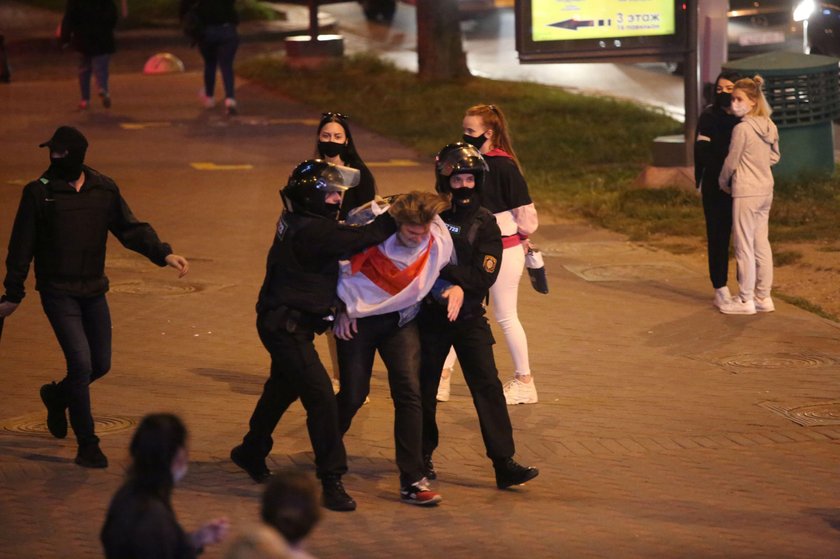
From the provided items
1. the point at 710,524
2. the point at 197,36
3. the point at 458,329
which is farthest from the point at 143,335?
the point at 197,36

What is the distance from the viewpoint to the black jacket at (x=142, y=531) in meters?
4.56

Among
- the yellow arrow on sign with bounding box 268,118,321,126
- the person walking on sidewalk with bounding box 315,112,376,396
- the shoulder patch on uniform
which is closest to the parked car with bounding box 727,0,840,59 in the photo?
the yellow arrow on sign with bounding box 268,118,321,126

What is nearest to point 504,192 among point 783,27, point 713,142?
point 713,142

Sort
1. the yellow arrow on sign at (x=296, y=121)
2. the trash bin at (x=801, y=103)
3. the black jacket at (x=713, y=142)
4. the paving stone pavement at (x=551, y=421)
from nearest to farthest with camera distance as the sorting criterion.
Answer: the paving stone pavement at (x=551, y=421), the black jacket at (x=713, y=142), the trash bin at (x=801, y=103), the yellow arrow on sign at (x=296, y=121)

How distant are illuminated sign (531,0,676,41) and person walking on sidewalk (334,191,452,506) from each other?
1037 centimetres

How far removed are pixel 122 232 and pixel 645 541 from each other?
305 cm

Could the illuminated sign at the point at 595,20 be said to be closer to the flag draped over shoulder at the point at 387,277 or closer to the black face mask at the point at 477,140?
the black face mask at the point at 477,140

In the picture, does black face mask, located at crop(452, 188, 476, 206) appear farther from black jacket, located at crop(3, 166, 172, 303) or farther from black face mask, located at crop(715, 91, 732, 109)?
black face mask, located at crop(715, 91, 732, 109)

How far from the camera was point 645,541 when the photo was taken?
6730mm

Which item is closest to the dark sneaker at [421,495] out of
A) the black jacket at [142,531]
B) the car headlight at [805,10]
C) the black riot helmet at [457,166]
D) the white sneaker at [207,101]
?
the black riot helmet at [457,166]

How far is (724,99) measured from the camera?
37.0 ft

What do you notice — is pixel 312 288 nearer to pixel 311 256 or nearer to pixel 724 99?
pixel 311 256

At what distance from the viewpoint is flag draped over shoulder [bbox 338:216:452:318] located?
7.12 metres

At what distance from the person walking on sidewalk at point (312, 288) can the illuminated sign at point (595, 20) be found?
34.5ft
